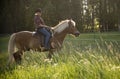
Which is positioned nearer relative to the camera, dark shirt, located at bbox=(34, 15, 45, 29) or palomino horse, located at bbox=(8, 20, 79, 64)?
dark shirt, located at bbox=(34, 15, 45, 29)

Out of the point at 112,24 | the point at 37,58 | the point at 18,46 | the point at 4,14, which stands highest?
the point at 37,58

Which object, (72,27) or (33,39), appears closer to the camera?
(33,39)

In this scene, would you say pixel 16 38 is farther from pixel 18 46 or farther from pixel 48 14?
pixel 48 14

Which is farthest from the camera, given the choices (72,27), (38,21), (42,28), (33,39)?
(72,27)

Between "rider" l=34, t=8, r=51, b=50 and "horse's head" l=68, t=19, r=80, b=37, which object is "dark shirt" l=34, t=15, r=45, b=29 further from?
"horse's head" l=68, t=19, r=80, b=37

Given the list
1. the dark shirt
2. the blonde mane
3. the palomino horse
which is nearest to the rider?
the dark shirt

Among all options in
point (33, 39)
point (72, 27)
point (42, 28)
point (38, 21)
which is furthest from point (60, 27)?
point (38, 21)

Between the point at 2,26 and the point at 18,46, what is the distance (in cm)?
2923

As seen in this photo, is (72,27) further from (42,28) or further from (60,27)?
(42,28)

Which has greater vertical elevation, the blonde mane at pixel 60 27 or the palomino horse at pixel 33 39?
the blonde mane at pixel 60 27

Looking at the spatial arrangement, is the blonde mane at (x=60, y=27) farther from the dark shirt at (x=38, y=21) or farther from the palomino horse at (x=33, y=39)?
the dark shirt at (x=38, y=21)

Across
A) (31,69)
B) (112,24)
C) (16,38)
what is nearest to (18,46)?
(16,38)

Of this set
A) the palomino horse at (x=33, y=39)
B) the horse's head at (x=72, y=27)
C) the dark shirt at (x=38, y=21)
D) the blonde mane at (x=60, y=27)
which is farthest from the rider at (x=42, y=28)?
the horse's head at (x=72, y=27)

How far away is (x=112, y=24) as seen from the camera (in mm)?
42594
